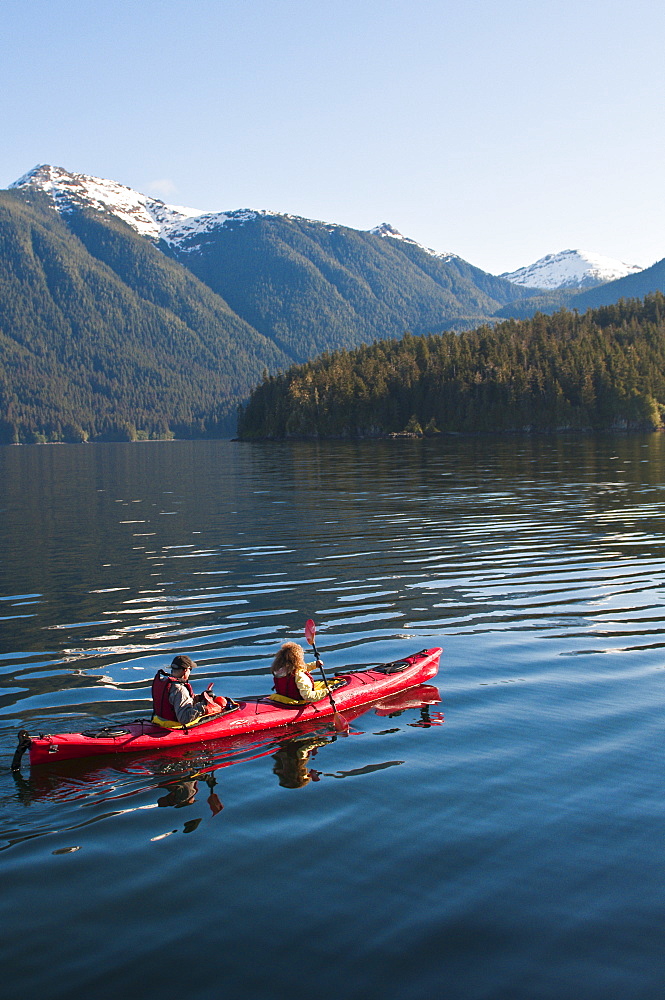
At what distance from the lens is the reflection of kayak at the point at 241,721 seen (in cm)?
1332

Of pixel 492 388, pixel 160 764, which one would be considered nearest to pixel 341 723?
pixel 160 764

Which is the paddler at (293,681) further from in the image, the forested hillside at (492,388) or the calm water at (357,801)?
the forested hillside at (492,388)

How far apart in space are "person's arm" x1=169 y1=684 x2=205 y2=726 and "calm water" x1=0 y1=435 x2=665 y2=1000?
71 centimetres

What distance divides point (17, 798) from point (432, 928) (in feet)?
22.8

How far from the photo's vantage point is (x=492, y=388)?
172m

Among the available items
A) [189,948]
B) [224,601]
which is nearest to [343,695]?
[189,948]

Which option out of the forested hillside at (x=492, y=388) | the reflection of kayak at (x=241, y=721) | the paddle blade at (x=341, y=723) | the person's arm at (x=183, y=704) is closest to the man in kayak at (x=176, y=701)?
the person's arm at (x=183, y=704)

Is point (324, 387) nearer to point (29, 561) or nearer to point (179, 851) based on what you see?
point (29, 561)

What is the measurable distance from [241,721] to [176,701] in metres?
1.35

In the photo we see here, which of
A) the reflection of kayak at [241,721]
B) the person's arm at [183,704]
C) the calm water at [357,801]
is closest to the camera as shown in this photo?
the calm water at [357,801]

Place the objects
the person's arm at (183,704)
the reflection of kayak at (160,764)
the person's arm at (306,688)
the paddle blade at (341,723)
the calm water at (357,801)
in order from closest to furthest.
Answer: the calm water at (357,801) < the reflection of kayak at (160,764) < the person's arm at (183,704) < the paddle blade at (341,723) < the person's arm at (306,688)

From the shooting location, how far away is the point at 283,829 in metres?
11.4

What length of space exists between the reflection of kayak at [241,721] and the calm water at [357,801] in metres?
0.32

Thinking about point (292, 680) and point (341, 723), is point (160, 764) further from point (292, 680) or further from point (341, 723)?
point (341, 723)
